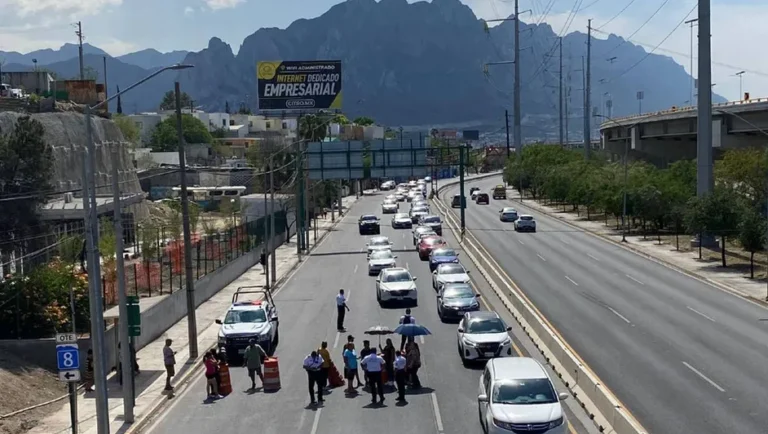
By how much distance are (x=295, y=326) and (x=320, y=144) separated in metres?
35.0

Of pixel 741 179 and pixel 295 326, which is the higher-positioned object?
pixel 741 179

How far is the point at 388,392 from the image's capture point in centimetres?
2264

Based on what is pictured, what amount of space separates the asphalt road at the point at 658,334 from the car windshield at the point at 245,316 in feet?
32.1

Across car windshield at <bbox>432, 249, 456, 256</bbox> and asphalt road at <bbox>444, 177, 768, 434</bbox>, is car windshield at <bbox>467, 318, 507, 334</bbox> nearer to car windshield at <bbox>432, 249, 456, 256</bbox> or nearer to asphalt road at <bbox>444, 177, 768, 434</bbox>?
asphalt road at <bbox>444, 177, 768, 434</bbox>

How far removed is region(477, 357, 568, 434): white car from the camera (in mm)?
16359

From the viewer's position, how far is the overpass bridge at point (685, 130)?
60312mm

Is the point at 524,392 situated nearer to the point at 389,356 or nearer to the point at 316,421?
the point at 316,421

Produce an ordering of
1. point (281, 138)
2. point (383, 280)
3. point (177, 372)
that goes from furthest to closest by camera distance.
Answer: point (281, 138) < point (383, 280) < point (177, 372)

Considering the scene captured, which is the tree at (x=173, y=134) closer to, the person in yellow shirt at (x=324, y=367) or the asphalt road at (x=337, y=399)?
the asphalt road at (x=337, y=399)

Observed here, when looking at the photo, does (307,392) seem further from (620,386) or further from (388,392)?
(620,386)

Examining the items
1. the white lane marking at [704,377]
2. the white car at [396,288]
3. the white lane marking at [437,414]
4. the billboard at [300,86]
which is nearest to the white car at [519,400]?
the white lane marking at [437,414]

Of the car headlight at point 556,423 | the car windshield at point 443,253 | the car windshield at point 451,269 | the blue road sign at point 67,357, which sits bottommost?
the car windshield at point 443,253

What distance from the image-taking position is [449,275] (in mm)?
38469

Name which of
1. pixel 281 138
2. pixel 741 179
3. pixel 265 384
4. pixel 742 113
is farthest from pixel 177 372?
pixel 281 138
